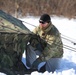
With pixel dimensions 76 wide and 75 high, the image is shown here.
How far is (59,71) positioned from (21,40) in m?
1.03

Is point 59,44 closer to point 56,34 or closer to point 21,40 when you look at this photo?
point 56,34

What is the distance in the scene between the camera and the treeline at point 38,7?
19656mm

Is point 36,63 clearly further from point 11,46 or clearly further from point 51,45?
point 11,46

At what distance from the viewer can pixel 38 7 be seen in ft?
66.1

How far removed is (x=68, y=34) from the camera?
43.2 ft

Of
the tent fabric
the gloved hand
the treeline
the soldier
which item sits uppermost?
the tent fabric

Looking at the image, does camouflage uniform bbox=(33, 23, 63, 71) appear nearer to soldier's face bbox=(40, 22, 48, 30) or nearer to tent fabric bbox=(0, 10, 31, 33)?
soldier's face bbox=(40, 22, 48, 30)

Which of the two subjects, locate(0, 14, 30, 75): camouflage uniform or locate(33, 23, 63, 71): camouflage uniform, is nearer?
locate(0, 14, 30, 75): camouflage uniform

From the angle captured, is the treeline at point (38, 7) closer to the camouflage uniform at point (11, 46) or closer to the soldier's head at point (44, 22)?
the soldier's head at point (44, 22)

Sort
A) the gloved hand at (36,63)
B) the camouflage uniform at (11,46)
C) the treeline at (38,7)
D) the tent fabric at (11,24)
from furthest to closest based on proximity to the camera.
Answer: the treeline at (38,7), the gloved hand at (36,63), the tent fabric at (11,24), the camouflage uniform at (11,46)

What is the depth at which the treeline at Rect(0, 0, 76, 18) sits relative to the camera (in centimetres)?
1966

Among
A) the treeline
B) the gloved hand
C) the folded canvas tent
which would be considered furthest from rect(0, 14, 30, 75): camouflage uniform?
the treeline

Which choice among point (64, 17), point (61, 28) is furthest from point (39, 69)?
point (64, 17)

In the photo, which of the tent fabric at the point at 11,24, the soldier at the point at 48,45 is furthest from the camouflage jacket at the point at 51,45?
the tent fabric at the point at 11,24
